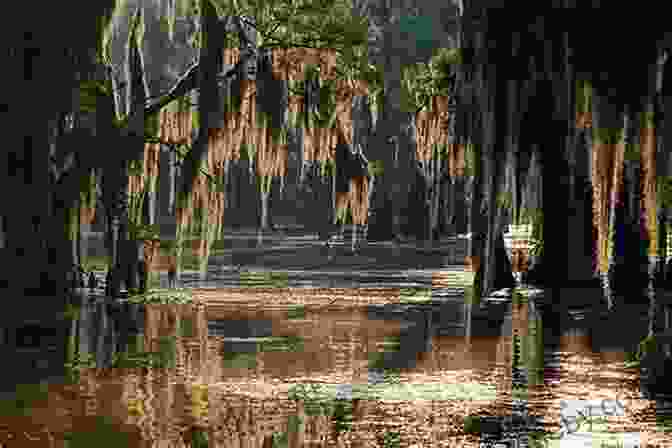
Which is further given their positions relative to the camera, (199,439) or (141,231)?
(141,231)

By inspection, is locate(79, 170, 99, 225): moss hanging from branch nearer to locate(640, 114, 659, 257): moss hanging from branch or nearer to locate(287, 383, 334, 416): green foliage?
locate(287, 383, 334, 416): green foliage

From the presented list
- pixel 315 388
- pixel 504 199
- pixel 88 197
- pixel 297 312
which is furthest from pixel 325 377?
pixel 88 197

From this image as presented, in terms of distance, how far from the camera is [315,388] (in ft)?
46.8

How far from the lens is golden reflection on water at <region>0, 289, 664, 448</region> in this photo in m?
11.5

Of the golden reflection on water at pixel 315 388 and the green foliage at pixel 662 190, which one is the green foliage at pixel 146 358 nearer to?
the golden reflection on water at pixel 315 388

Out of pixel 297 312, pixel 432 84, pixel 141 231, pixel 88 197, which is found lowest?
pixel 297 312

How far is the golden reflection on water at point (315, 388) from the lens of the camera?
451 inches

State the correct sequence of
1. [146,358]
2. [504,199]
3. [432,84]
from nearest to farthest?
1. [504,199]
2. [146,358]
3. [432,84]

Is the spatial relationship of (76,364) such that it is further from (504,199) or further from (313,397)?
(504,199)

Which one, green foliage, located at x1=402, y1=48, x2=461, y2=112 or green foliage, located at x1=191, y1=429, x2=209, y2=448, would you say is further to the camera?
green foliage, located at x1=402, y1=48, x2=461, y2=112

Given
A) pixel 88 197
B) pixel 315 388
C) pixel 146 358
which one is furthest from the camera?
pixel 88 197

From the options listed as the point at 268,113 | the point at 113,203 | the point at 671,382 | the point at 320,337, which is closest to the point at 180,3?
the point at 268,113

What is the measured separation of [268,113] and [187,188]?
2.10 metres

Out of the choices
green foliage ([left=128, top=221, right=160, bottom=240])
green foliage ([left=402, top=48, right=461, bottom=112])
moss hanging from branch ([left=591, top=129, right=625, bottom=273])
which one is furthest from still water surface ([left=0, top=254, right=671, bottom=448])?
green foliage ([left=402, top=48, right=461, bottom=112])
